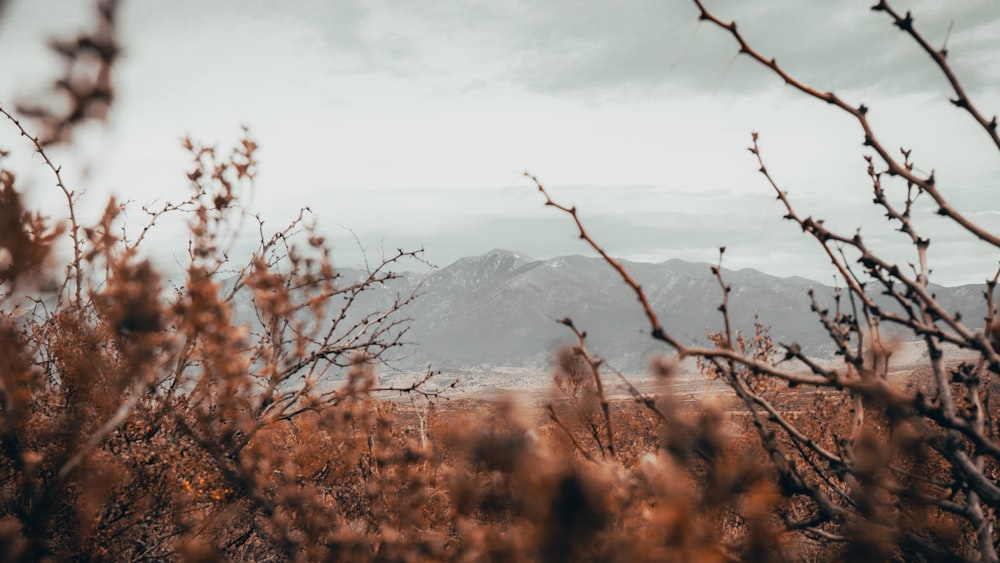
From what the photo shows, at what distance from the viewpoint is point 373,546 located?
→ 226cm

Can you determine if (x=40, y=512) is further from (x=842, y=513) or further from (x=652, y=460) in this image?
(x=842, y=513)

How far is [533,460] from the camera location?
1.40m

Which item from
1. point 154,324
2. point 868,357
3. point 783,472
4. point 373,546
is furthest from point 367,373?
point 868,357

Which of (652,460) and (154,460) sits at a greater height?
(652,460)

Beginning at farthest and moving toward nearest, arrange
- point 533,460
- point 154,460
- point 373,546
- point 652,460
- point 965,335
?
1. point 154,460
2. point 373,546
3. point 965,335
4. point 652,460
5. point 533,460

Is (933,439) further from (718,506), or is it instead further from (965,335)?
(718,506)

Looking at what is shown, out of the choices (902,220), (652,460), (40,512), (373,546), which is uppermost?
(902,220)

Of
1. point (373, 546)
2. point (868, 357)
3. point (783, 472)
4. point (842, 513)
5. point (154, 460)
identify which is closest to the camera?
point (842, 513)

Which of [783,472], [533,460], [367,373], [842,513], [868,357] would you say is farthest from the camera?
[367,373]

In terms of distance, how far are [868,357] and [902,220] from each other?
60 cm

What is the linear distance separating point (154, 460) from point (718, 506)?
14.6ft

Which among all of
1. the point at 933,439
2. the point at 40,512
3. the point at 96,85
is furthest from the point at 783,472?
the point at 96,85

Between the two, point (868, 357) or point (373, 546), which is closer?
point (373, 546)

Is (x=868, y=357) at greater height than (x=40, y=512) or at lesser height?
greater
